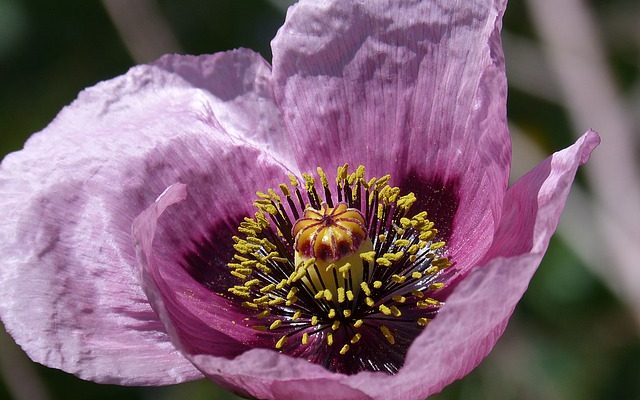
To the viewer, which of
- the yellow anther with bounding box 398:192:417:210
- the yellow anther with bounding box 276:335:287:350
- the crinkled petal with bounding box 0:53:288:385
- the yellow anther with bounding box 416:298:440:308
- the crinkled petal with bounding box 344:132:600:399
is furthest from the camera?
the yellow anther with bounding box 398:192:417:210

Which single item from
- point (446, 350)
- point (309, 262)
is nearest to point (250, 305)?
point (309, 262)

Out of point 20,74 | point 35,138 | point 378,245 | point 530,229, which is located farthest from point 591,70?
point 20,74

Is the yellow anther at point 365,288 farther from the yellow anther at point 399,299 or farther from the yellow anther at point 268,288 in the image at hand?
the yellow anther at point 268,288

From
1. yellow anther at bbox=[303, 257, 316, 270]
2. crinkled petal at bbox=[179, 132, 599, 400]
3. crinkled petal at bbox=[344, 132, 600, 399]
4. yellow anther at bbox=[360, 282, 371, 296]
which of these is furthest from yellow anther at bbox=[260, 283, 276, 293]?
crinkled petal at bbox=[344, 132, 600, 399]

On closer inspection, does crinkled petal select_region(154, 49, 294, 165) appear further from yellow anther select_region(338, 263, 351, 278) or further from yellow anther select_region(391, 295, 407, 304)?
yellow anther select_region(391, 295, 407, 304)

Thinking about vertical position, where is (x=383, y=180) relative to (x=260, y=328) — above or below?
above

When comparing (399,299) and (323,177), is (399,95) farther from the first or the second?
(399,299)

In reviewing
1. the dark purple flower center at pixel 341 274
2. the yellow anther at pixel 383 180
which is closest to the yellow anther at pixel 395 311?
the dark purple flower center at pixel 341 274
